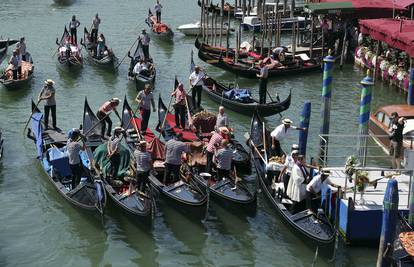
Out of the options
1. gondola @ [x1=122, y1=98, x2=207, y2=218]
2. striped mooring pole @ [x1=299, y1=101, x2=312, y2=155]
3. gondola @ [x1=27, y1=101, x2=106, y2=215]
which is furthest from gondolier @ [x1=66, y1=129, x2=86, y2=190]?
striped mooring pole @ [x1=299, y1=101, x2=312, y2=155]

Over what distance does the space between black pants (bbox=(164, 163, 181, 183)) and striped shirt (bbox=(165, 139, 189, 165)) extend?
0.12m

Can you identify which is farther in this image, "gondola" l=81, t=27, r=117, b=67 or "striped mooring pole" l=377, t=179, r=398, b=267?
"gondola" l=81, t=27, r=117, b=67

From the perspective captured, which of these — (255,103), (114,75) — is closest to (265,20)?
(114,75)

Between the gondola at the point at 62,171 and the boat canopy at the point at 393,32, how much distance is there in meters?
9.24

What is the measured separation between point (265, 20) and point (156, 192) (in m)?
12.4

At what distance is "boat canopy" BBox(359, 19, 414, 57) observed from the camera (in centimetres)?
1839

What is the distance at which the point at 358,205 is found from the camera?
33.4 ft

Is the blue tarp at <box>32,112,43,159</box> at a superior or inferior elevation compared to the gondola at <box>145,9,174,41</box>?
inferior

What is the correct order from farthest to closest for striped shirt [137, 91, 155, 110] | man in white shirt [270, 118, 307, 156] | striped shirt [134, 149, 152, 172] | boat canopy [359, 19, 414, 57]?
1. boat canopy [359, 19, 414, 57]
2. striped shirt [137, 91, 155, 110]
3. man in white shirt [270, 118, 307, 156]
4. striped shirt [134, 149, 152, 172]

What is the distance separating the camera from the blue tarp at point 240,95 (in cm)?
1683

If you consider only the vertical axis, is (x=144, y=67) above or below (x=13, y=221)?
above

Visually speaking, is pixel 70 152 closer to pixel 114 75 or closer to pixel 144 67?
pixel 144 67

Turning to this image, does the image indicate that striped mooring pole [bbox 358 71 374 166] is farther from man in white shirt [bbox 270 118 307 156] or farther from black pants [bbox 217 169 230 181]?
black pants [bbox 217 169 230 181]

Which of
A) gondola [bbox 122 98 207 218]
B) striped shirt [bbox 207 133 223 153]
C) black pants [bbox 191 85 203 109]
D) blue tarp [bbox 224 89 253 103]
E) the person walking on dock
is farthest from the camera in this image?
blue tarp [bbox 224 89 253 103]
